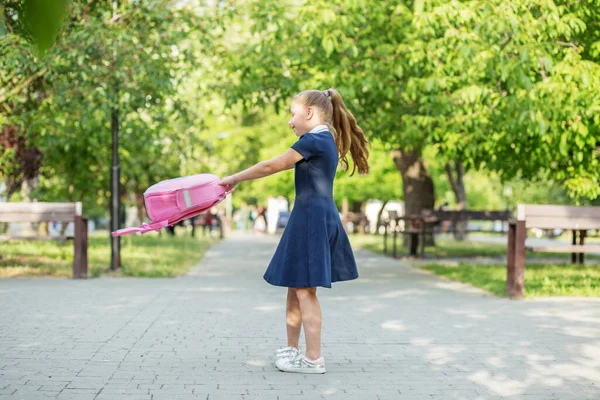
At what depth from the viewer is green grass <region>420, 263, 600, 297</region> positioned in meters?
10.8

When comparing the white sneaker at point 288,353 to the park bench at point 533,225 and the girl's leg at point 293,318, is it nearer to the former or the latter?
the girl's leg at point 293,318

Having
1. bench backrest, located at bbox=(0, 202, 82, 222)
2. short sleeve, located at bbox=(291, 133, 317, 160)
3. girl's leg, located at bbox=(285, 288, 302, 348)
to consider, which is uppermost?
short sleeve, located at bbox=(291, 133, 317, 160)

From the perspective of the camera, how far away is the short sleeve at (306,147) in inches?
198

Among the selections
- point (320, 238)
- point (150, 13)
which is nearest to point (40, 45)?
point (320, 238)

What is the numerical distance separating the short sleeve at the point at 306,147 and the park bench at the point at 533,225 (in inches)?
221

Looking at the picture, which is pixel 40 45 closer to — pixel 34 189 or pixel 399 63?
pixel 399 63

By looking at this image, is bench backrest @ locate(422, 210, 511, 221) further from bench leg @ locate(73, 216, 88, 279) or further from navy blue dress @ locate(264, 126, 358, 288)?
navy blue dress @ locate(264, 126, 358, 288)

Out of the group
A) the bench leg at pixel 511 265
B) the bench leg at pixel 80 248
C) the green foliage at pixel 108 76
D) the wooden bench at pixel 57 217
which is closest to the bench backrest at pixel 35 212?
the wooden bench at pixel 57 217

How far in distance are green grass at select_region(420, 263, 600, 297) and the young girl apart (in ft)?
18.9

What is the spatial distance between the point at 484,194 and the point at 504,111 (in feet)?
191

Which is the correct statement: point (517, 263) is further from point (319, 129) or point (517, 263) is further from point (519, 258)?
point (319, 129)

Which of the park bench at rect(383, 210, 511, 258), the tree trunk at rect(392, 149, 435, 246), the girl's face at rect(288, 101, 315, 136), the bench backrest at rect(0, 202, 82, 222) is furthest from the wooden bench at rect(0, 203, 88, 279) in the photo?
the tree trunk at rect(392, 149, 435, 246)

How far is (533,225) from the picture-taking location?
10.3 m

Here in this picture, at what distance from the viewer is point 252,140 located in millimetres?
49656
